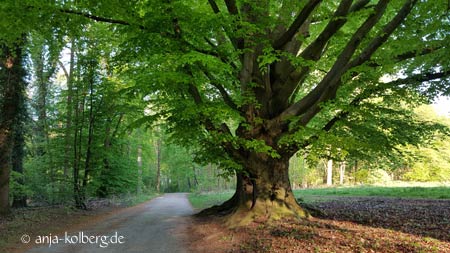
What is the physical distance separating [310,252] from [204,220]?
7.34 meters

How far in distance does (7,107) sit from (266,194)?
10.6 m

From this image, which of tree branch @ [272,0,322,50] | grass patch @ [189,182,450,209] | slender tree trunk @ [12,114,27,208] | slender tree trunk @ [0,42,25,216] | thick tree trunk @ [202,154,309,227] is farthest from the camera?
grass patch @ [189,182,450,209]

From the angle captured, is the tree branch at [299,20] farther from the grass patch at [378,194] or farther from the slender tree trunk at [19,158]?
the grass patch at [378,194]

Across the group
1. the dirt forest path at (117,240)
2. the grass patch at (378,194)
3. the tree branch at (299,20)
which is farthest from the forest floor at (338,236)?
the grass patch at (378,194)

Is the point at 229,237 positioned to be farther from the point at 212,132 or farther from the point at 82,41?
the point at 82,41

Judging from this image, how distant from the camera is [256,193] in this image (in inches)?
414

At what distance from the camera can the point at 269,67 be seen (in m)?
11.4

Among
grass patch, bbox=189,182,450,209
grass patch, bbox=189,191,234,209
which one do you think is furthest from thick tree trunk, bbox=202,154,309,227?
grass patch, bbox=189,191,234,209

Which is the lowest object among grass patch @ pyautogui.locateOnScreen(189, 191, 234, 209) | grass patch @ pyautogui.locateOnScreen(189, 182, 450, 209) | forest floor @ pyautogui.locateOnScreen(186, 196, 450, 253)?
grass patch @ pyautogui.locateOnScreen(189, 191, 234, 209)

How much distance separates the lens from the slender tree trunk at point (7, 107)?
42.7ft

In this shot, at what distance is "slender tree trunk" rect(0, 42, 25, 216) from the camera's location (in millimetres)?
13016

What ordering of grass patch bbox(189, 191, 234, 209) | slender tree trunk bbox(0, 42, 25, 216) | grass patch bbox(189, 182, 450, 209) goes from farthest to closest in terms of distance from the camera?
grass patch bbox(189, 191, 234, 209) → grass patch bbox(189, 182, 450, 209) → slender tree trunk bbox(0, 42, 25, 216)

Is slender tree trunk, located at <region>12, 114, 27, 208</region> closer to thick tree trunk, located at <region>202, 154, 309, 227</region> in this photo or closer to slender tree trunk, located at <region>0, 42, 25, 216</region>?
slender tree trunk, located at <region>0, 42, 25, 216</region>

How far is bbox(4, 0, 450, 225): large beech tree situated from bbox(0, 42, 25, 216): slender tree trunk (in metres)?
5.99
